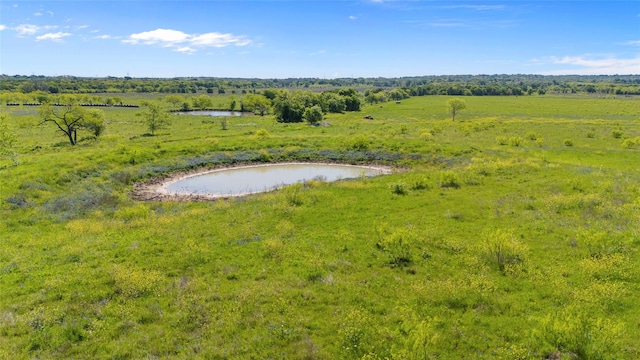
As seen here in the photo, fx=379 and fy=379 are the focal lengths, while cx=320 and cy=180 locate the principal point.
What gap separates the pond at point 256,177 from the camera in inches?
1470

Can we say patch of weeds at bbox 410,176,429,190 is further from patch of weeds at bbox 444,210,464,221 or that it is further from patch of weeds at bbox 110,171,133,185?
patch of weeds at bbox 110,171,133,185

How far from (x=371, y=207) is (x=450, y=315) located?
14.0 metres

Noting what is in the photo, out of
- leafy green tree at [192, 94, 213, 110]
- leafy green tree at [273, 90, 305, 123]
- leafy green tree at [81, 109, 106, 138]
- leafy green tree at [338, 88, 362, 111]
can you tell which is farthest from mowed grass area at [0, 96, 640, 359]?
leafy green tree at [192, 94, 213, 110]

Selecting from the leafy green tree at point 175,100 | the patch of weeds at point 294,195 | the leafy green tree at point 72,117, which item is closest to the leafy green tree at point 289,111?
the leafy green tree at point 72,117

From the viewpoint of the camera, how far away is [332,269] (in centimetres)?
1903

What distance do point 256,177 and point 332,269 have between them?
25.8 metres

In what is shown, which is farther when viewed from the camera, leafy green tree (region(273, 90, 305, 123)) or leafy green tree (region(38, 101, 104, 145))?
leafy green tree (region(273, 90, 305, 123))

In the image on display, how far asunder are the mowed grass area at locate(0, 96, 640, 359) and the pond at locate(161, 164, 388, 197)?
5.23 m

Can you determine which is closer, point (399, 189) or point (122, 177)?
point (399, 189)

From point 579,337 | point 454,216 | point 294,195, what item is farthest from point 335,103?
point 579,337

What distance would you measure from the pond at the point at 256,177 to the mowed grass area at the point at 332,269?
206 inches

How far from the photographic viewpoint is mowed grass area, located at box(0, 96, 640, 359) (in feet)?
44.5

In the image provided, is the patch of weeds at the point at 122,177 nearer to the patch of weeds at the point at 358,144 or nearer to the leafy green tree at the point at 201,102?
the patch of weeds at the point at 358,144

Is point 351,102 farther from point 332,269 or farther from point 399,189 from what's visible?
point 332,269
